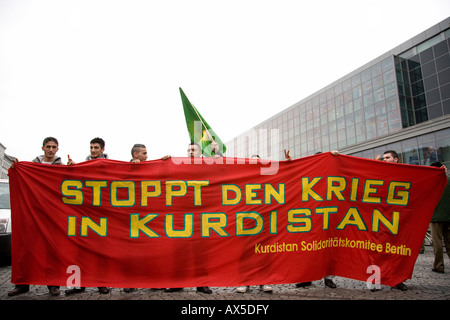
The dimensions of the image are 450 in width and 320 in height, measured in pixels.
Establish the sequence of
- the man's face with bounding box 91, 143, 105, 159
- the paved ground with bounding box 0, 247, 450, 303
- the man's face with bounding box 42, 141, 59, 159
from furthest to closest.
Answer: the man's face with bounding box 91, 143, 105, 159 < the man's face with bounding box 42, 141, 59, 159 < the paved ground with bounding box 0, 247, 450, 303

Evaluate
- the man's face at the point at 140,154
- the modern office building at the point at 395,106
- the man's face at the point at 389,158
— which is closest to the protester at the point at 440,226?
the man's face at the point at 389,158

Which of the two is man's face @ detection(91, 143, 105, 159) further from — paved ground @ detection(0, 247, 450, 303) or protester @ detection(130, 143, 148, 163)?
paved ground @ detection(0, 247, 450, 303)

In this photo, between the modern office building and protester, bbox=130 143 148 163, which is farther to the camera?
the modern office building

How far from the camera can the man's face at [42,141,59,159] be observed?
450cm

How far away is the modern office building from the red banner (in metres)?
28.9

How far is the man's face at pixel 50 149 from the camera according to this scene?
4500 mm

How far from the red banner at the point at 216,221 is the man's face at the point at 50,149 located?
39 centimetres

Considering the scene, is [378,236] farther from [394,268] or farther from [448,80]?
[448,80]

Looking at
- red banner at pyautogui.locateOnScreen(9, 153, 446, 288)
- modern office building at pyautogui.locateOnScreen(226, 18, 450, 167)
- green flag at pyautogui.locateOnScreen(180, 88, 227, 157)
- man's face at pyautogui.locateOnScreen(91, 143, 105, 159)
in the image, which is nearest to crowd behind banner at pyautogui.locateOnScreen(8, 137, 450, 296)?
man's face at pyautogui.locateOnScreen(91, 143, 105, 159)

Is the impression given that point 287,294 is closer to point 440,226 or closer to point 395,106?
point 440,226

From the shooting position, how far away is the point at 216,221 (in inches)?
161

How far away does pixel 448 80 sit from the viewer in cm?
2959

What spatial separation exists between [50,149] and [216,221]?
3027 millimetres

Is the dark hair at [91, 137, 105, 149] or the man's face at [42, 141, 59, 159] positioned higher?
the dark hair at [91, 137, 105, 149]
